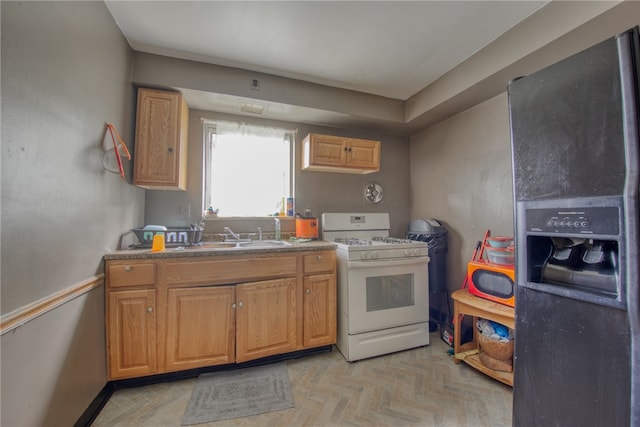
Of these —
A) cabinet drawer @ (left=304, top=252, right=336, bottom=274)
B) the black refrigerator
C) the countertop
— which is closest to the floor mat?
cabinet drawer @ (left=304, top=252, right=336, bottom=274)

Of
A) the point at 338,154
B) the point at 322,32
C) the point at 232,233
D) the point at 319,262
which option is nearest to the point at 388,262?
the point at 319,262

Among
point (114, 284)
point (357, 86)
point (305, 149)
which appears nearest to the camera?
point (114, 284)

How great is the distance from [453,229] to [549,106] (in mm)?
1898

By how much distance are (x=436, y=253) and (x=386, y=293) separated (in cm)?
79

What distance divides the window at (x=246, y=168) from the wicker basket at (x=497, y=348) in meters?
2.17

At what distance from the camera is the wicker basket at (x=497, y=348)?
5.74 feet

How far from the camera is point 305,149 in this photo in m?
2.67

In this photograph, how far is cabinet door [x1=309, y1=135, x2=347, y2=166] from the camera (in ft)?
8.39

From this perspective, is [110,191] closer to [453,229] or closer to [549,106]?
[549,106]

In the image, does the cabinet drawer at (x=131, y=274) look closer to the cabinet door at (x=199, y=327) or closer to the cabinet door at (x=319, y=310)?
the cabinet door at (x=199, y=327)

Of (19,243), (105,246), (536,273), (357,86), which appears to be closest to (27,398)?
(19,243)

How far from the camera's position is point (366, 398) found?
1.64 meters

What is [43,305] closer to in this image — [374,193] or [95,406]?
[95,406]

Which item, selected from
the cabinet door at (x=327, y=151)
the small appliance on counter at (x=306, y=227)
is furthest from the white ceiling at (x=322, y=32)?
the small appliance on counter at (x=306, y=227)
